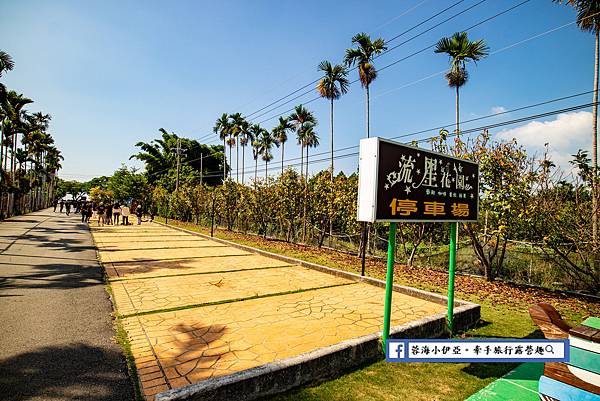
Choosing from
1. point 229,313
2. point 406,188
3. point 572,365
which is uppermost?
point 406,188

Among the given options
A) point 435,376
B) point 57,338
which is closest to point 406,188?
point 435,376

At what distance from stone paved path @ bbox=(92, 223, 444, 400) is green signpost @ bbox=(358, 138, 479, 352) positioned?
148cm

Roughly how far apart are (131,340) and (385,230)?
43.6 ft

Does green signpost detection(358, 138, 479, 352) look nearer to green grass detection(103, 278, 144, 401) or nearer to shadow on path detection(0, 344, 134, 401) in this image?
green grass detection(103, 278, 144, 401)

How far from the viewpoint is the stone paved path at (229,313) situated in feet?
13.3

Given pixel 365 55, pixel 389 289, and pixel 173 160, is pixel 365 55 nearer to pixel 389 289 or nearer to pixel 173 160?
pixel 389 289

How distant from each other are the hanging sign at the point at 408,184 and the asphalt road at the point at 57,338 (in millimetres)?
3542

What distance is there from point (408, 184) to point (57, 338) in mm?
5550

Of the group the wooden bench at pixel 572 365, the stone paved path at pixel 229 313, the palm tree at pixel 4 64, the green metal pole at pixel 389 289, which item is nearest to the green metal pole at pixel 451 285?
the stone paved path at pixel 229 313

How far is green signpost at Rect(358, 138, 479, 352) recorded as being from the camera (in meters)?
3.97

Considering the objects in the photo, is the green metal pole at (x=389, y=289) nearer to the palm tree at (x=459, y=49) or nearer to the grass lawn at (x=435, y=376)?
the grass lawn at (x=435, y=376)

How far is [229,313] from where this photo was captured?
234 inches

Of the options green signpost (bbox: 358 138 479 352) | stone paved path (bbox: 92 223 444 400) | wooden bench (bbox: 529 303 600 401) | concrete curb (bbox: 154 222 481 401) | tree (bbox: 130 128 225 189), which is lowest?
stone paved path (bbox: 92 223 444 400)

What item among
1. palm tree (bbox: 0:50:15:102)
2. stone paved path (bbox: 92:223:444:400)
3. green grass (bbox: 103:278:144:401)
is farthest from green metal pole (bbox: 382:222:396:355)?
palm tree (bbox: 0:50:15:102)
